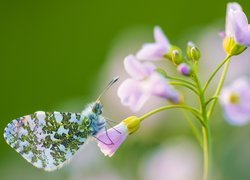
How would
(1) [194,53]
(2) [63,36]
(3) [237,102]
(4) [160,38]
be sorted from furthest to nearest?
(2) [63,36] → (3) [237,102] → (4) [160,38] → (1) [194,53]

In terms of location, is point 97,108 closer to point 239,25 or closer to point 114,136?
point 114,136

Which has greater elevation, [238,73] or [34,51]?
[238,73]

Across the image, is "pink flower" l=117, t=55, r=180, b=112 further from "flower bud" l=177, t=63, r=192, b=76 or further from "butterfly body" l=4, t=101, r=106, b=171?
"butterfly body" l=4, t=101, r=106, b=171

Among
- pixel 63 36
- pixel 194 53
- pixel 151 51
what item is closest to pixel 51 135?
pixel 151 51

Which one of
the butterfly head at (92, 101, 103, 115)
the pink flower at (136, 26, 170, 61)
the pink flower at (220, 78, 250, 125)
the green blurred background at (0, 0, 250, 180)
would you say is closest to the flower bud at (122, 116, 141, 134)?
the butterfly head at (92, 101, 103, 115)

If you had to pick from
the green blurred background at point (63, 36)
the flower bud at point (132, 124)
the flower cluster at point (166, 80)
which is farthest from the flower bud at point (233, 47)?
the green blurred background at point (63, 36)

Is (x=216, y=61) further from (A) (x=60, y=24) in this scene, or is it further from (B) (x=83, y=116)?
(A) (x=60, y=24)

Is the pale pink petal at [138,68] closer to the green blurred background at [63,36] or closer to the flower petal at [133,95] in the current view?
the flower petal at [133,95]

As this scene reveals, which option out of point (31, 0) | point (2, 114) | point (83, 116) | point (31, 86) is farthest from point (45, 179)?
point (31, 0)
